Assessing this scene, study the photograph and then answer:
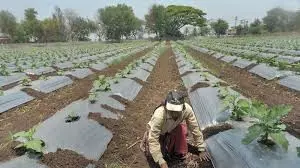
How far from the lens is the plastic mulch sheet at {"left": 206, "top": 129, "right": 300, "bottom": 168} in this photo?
4008 millimetres

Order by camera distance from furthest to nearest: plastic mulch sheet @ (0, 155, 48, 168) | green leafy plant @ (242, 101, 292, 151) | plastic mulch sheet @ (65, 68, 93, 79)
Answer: plastic mulch sheet @ (65, 68, 93, 79) < plastic mulch sheet @ (0, 155, 48, 168) < green leafy plant @ (242, 101, 292, 151)

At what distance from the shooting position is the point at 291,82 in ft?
32.0

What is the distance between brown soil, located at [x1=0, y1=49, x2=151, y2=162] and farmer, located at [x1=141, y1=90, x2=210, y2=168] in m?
1.79

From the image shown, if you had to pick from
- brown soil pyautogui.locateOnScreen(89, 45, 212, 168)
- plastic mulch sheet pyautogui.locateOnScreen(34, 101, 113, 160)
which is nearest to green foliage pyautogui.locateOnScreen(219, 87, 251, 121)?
brown soil pyautogui.locateOnScreen(89, 45, 212, 168)

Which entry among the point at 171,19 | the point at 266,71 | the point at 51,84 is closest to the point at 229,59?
the point at 266,71

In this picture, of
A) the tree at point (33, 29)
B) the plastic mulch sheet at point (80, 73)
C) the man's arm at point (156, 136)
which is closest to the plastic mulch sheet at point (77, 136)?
the man's arm at point (156, 136)

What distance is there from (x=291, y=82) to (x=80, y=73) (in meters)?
7.03

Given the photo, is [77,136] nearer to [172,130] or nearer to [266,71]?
[172,130]

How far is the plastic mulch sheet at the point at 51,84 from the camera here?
34.2 ft

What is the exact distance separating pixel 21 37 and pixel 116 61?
5487 centimetres

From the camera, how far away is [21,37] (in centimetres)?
6894

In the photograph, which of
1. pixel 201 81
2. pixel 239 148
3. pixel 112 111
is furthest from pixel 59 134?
pixel 201 81

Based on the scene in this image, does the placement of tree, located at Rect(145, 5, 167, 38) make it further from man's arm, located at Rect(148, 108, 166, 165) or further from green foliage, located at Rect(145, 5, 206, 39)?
man's arm, located at Rect(148, 108, 166, 165)

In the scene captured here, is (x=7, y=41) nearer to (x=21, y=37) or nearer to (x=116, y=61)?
(x=21, y=37)
